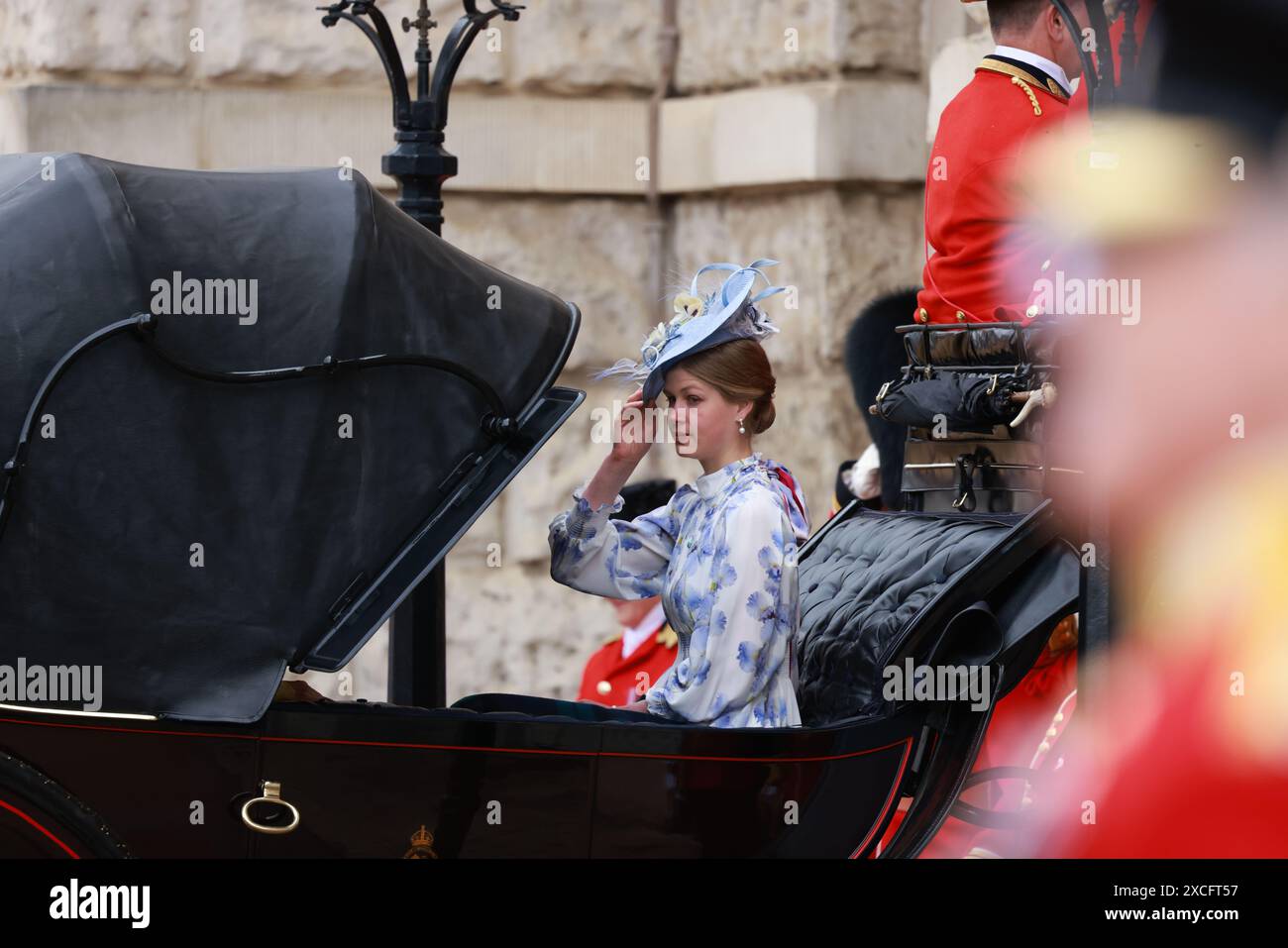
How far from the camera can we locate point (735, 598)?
2992 mm

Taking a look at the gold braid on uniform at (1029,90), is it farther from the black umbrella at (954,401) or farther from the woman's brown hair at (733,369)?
the woman's brown hair at (733,369)

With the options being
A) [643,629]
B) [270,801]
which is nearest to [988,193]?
[270,801]

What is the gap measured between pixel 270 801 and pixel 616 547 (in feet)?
2.79

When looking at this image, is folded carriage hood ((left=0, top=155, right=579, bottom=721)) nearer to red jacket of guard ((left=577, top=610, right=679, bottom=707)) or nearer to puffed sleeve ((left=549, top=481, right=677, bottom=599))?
puffed sleeve ((left=549, top=481, right=677, bottom=599))

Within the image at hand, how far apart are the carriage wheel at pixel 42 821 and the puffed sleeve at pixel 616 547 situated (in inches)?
39.2

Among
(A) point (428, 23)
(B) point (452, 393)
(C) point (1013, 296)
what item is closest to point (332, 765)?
(B) point (452, 393)

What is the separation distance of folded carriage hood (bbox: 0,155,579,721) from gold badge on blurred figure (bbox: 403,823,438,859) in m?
0.32

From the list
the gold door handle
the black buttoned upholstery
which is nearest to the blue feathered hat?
the black buttoned upholstery

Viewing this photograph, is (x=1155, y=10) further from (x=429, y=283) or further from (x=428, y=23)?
(x=428, y=23)

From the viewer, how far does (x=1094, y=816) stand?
1.58 m

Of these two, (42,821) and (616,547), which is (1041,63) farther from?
(42,821)

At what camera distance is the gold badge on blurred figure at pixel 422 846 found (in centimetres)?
279

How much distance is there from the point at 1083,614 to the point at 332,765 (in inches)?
44.8

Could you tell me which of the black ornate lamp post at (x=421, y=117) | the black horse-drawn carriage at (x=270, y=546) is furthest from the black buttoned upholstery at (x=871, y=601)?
the black ornate lamp post at (x=421, y=117)
